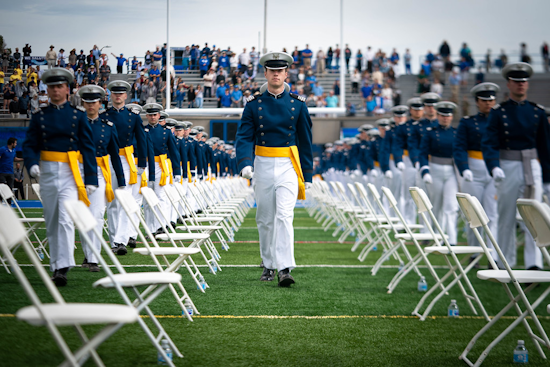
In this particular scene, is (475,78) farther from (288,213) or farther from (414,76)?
(288,213)

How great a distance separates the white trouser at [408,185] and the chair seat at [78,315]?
34.3 ft

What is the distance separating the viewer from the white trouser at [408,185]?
12.8 metres

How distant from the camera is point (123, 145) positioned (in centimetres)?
980

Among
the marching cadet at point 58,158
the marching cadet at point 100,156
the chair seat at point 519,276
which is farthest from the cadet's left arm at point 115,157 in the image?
the chair seat at point 519,276

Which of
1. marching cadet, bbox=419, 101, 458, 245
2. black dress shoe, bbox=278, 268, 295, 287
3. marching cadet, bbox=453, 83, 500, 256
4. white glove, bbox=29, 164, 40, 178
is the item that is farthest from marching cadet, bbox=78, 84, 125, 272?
marching cadet, bbox=419, 101, 458, 245

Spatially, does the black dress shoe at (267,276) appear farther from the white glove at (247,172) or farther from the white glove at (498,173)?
the white glove at (498,173)

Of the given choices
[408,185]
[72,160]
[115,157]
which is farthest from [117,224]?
[408,185]

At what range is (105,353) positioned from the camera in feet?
13.6

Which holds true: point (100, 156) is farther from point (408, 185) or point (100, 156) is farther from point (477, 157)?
point (408, 185)

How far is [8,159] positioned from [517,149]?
695 cm

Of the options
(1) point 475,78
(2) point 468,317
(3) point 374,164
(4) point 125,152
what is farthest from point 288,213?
(1) point 475,78

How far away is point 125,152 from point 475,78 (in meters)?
25.8

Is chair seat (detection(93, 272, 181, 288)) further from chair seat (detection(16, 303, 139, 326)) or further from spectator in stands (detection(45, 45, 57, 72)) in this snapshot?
spectator in stands (detection(45, 45, 57, 72))

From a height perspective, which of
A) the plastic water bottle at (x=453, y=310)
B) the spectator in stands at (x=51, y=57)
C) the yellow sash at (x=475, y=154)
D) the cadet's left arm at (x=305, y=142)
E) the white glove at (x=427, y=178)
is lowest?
the plastic water bottle at (x=453, y=310)
